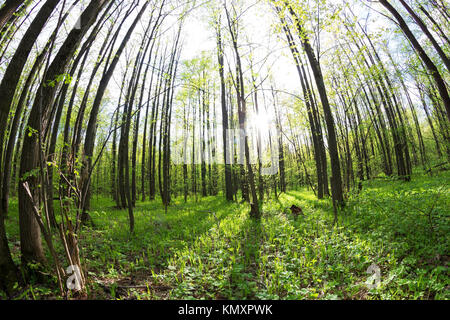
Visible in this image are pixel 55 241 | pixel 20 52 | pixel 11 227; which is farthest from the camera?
pixel 11 227

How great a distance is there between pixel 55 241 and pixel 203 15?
31.7 ft

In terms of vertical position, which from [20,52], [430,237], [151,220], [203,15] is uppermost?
[203,15]

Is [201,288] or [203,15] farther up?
[203,15]

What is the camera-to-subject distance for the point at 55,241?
4.45 metres

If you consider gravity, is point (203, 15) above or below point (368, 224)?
above

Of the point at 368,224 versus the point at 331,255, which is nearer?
the point at 331,255

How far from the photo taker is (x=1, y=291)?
2307mm

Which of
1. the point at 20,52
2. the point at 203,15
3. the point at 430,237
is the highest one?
the point at 203,15

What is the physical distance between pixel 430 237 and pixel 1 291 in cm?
634
